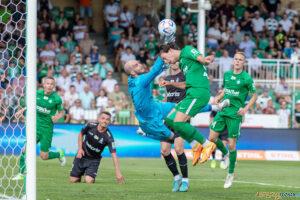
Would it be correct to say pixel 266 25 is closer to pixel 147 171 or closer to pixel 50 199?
pixel 147 171

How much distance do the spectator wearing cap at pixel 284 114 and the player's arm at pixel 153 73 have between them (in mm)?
13863

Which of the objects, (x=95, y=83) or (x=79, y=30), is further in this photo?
(x=79, y=30)

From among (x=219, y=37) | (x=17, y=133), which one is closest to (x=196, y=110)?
(x=17, y=133)

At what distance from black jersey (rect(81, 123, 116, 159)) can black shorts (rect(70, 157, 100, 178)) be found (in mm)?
110

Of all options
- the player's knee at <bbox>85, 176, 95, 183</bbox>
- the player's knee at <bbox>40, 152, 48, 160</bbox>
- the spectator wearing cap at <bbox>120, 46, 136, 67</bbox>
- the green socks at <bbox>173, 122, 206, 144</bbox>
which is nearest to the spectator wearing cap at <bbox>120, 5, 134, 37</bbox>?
the spectator wearing cap at <bbox>120, 46, 136, 67</bbox>

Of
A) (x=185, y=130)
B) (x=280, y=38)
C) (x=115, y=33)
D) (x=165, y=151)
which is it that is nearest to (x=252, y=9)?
(x=280, y=38)

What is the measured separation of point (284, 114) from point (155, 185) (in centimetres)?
1274

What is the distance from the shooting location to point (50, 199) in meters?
8.45

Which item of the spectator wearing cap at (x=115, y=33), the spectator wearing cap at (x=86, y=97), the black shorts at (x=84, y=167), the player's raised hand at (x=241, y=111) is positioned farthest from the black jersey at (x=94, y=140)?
the spectator wearing cap at (x=115, y=33)

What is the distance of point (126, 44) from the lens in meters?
26.2

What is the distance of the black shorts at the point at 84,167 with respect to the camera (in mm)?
11855

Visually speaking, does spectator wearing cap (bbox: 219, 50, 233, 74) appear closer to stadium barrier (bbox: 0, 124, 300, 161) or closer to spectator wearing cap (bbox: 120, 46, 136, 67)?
spectator wearing cap (bbox: 120, 46, 136, 67)

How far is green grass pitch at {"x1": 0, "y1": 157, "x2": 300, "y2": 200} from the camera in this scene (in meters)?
9.14

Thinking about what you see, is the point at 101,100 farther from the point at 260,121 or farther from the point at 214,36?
the point at 214,36
